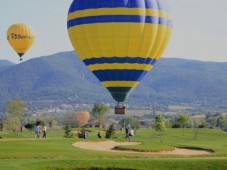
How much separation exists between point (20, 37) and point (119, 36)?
65490 mm

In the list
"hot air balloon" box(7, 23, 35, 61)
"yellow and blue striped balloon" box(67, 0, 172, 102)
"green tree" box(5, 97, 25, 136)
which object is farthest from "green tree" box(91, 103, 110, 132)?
"yellow and blue striped balloon" box(67, 0, 172, 102)

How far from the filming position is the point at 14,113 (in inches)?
4847

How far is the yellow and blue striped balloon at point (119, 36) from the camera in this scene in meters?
63.9

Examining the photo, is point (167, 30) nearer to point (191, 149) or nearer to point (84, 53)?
point (84, 53)

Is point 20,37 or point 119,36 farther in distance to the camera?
point 20,37

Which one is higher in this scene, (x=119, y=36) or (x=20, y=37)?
(x=20, y=37)

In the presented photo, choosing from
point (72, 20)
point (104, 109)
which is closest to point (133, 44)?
point (72, 20)

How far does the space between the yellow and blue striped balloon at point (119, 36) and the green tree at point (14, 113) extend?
5494 cm

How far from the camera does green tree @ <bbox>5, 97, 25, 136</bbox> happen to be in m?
121

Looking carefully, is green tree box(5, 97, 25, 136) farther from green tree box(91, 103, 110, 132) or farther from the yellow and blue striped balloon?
the yellow and blue striped balloon

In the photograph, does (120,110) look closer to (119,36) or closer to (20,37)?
(119,36)

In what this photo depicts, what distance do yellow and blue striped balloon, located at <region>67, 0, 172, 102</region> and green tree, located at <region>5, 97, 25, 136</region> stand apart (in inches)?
2163

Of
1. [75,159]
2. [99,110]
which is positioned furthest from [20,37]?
[75,159]

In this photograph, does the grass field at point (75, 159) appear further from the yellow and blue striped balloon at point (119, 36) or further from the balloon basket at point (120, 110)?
the yellow and blue striped balloon at point (119, 36)
